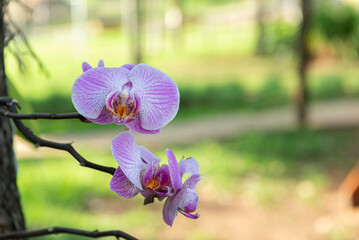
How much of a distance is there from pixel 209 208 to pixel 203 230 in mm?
383

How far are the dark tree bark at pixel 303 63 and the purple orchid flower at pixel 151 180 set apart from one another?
500 centimetres

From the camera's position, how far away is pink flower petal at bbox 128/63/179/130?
14.5 inches

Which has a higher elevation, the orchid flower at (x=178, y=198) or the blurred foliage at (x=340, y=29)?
the orchid flower at (x=178, y=198)

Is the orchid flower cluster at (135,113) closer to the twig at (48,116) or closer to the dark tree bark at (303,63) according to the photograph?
the twig at (48,116)

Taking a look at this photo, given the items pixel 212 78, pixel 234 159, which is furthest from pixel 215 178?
pixel 212 78

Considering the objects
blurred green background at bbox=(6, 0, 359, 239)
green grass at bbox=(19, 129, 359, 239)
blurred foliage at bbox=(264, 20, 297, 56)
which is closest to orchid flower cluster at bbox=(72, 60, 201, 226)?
blurred green background at bbox=(6, 0, 359, 239)

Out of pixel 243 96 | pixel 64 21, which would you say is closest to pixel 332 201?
pixel 243 96

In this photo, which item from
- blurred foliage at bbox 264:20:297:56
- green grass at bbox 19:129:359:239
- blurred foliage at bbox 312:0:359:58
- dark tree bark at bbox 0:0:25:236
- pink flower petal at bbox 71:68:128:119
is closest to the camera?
pink flower petal at bbox 71:68:128:119

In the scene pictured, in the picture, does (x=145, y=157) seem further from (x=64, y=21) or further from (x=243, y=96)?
(x=64, y=21)

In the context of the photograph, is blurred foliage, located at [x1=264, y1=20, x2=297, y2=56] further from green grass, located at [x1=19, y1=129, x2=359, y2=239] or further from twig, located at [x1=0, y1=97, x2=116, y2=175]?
twig, located at [x1=0, y1=97, x2=116, y2=175]

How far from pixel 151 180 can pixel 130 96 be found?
2.5 inches

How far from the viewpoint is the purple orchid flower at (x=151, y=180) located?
0.37 metres

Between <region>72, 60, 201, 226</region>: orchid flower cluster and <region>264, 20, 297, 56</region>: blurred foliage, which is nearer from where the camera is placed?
<region>72, 60, 201, 226</region>: orchid flower cluster

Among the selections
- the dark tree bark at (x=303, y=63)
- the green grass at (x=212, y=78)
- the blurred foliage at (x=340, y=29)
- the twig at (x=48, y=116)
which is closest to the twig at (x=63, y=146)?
the twig at (x=48, y=116)
